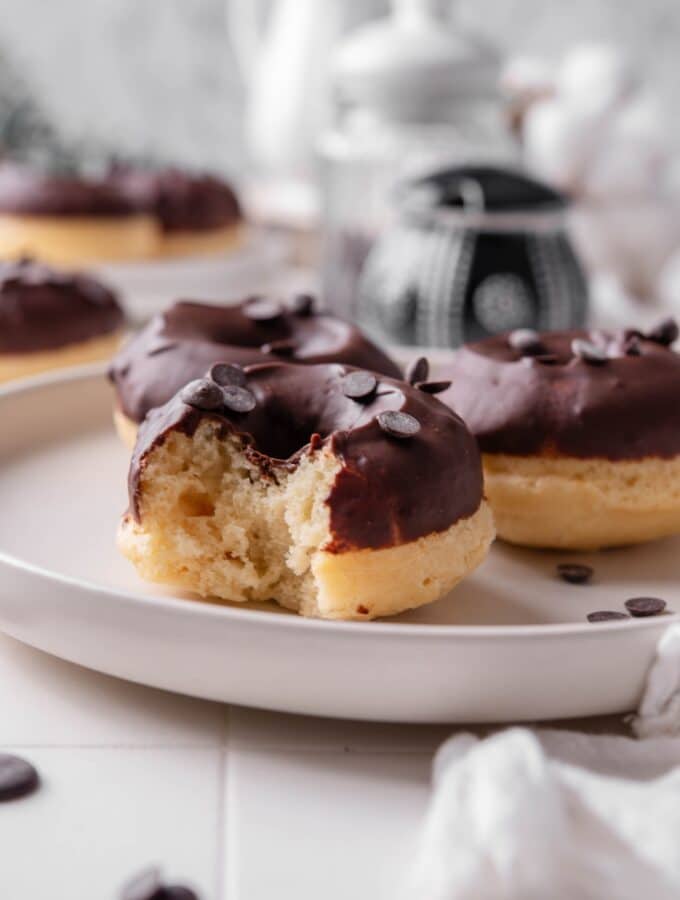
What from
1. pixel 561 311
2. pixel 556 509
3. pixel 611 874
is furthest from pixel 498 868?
pixel 561 311

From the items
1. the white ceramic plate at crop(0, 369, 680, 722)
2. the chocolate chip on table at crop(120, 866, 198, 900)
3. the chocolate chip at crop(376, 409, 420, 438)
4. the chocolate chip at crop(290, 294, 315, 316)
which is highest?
the chocolate chip at crop(376, 409, 420, 438)

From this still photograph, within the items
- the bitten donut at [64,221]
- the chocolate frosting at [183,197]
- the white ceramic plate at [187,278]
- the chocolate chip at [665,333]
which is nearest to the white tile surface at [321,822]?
the chocolate chip at [665,333]

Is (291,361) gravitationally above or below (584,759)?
above

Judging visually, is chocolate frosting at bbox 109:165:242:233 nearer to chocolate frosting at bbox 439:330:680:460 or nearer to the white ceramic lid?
the white ceramic lid

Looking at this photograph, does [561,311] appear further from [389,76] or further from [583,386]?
[583,386]

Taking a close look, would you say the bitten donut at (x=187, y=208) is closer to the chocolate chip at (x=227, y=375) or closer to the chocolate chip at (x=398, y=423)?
the chocolate chip at (x=227, y=375)

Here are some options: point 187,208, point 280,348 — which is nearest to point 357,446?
point 280,348

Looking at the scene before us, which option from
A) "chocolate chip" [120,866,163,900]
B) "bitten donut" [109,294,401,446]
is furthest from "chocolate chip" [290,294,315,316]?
"chocolate chip" [120,866,163,900]
